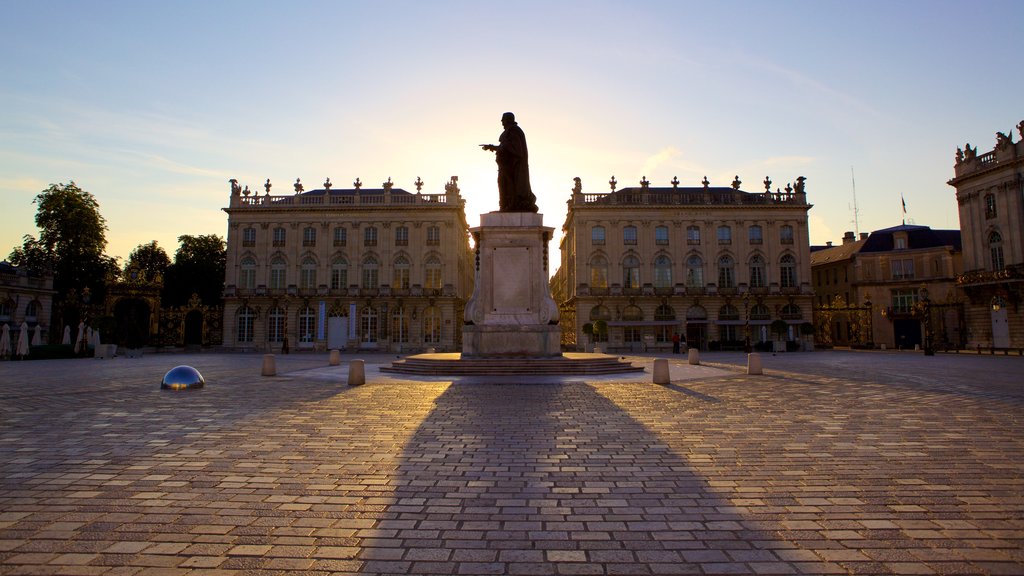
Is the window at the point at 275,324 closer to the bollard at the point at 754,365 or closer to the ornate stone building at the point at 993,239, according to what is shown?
the bollard at the point at 754,365

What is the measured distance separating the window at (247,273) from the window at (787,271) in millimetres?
49882

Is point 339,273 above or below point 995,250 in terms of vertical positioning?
above

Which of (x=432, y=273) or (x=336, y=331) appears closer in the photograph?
(x=336, y=331)

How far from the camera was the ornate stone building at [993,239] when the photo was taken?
37.8m

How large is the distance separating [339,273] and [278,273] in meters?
5.81

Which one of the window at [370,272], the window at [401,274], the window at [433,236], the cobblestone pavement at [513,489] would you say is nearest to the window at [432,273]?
the window at [433,236]

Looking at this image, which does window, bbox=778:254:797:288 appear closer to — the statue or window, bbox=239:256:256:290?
the statue

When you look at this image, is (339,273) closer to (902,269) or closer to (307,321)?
(307,321)

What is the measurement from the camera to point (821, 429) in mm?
7953

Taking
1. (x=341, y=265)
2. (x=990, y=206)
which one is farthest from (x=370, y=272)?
(x=990, y=206)

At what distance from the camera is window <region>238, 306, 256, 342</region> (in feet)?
173

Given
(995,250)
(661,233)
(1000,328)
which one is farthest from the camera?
(661,233)

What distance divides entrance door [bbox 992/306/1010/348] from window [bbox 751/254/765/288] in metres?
17.6

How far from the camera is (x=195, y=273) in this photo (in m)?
60.9
